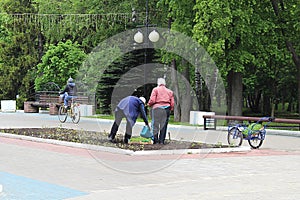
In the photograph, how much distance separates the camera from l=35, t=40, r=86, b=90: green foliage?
125 ft

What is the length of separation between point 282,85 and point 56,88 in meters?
20.0

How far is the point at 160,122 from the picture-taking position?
16.7m

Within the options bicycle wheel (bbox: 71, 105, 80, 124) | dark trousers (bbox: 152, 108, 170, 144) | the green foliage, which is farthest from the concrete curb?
the green foliage

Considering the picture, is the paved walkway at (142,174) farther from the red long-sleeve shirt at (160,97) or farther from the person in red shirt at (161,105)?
the red long-sleeve shirt at (160,97)

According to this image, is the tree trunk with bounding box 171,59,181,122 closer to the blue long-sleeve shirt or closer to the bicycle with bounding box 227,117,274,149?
the bicycle with bounding box 227,117,274,149

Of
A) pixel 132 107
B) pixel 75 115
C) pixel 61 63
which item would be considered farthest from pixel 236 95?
pixel 132 107

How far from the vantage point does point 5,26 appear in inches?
1877

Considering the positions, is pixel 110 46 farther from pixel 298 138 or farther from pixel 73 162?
pixel 73 162

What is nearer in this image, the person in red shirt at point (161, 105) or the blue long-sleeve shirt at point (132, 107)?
the blue long-sleeve shirt at point (132, 107)

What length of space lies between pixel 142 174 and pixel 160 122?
16.5 ft

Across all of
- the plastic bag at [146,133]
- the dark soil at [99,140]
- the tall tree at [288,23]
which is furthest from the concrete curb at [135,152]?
the tall tree at [288,23]

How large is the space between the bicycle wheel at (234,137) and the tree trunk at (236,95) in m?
13.2

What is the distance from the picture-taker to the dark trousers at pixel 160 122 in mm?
16562

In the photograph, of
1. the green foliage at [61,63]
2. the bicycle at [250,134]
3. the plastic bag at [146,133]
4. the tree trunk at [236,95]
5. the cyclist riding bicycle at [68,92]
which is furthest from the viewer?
the green foliage at [61,63]
